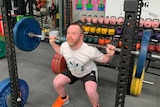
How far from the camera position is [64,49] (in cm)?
155

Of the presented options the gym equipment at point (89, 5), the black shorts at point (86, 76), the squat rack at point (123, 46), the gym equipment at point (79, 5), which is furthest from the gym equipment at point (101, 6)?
the squat rack at point (123, 46)

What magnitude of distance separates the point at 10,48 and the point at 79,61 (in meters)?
0.58

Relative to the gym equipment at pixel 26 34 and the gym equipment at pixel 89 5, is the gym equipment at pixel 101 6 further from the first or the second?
the gym equipment at pixel 26 34

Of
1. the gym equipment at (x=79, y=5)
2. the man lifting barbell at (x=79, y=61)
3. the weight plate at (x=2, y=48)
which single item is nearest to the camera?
the man lifting barbell at (x=79, y=61)

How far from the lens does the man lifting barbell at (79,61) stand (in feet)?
4.59

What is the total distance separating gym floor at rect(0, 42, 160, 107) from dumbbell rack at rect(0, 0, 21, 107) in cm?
33

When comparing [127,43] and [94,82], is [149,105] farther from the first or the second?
[127,43]

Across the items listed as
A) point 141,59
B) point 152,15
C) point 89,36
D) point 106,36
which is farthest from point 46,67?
point 152,15

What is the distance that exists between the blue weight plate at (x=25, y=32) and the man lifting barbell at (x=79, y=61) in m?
0.29

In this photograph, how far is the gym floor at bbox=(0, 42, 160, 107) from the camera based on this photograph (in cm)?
171

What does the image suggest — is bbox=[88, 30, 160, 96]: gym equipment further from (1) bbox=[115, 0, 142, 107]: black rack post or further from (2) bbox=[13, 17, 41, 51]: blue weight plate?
(2) bbox=[13, 17, 41, 51]: blue weight plate

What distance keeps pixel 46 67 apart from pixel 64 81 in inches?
41.4

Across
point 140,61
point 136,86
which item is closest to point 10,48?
point 140,61

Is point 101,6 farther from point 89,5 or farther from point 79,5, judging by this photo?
point 79,5
